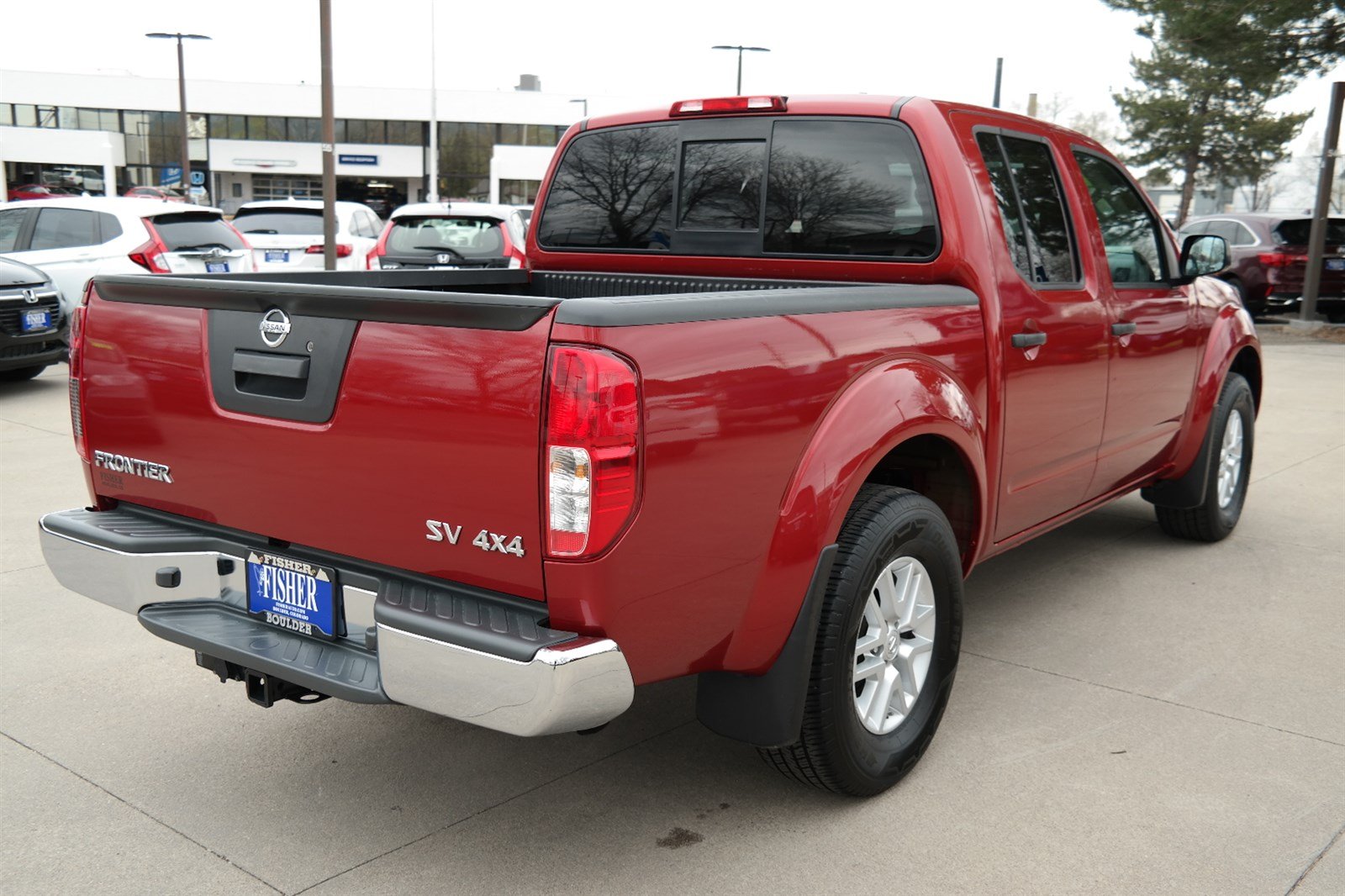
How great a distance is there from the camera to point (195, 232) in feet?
38.9

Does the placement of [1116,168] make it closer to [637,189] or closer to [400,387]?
[637,189]

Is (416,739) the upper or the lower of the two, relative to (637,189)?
lower

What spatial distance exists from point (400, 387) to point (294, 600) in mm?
666

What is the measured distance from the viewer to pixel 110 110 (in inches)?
2442

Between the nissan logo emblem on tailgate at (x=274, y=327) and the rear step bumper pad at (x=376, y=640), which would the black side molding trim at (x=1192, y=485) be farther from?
the nissan logo emblem on tailgate at (x=274, y=327)

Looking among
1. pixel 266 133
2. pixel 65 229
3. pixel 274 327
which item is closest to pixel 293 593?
pixel 274 327

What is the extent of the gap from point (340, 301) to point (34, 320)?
8.60 metres

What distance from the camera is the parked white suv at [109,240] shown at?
11344 mm

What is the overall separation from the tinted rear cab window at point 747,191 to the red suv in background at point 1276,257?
15691 mm

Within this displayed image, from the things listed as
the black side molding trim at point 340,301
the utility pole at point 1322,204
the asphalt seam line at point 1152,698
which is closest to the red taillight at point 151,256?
the black side molding trim at point 340,301

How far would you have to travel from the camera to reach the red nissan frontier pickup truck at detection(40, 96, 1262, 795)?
2.46 meters

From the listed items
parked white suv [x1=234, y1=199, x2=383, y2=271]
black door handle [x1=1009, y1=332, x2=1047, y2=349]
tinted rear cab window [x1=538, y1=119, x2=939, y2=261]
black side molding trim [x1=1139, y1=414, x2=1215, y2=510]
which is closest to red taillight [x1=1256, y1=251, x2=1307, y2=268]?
parked white suv [x1=234, y1=199, x2=383, y2=271]

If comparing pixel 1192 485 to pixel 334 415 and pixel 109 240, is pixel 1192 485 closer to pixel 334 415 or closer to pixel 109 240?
pixel 334 415

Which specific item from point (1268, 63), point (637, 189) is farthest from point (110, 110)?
point (637, 189)
